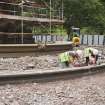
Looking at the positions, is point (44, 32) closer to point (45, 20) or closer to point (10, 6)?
point (45, 20)

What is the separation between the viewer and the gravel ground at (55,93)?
9062 millimetres

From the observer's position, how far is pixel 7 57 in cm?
1616

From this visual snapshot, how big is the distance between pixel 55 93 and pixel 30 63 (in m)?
5.40

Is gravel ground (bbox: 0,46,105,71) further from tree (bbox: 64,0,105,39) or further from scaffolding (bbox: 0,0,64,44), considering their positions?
tree (bbox: 64,0,105,39)

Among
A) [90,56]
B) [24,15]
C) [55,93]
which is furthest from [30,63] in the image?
[55,93]

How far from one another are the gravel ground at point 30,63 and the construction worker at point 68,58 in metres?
0.43

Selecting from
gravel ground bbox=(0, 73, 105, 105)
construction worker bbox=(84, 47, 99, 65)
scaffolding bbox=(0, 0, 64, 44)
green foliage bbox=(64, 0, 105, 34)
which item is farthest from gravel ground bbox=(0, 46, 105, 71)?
green foliage bbox=(64, 0, 105, 34)

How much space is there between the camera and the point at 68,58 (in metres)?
14.2

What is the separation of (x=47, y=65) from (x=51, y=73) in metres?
3.84

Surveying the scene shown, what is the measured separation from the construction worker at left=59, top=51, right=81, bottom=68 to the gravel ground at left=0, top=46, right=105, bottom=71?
428mm

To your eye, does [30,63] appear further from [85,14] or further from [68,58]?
[85,14]

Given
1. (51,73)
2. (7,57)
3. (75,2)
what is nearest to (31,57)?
(7,57)

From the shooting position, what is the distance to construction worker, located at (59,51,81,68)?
46.2 ft

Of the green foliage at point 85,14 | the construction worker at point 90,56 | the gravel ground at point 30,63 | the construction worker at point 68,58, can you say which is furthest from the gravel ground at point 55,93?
the green foliage at point 85,14
